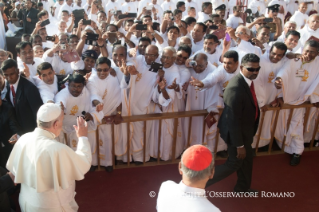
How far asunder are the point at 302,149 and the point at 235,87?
202 cm

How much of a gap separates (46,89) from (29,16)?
7.19m

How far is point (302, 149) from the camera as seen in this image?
14.9 ft

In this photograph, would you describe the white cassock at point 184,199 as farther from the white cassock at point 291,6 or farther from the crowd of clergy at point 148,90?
the white cassock at point 291,6

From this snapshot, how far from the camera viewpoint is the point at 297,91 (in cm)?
452

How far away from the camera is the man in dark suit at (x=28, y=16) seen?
987 centimetres

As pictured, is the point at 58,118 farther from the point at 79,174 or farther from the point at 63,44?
the point at 63,44

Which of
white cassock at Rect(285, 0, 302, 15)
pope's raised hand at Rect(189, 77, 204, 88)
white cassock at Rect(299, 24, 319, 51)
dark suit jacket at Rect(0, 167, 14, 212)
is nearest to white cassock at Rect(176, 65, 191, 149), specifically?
pope's raised hand at Rect(189, 77, 204, 88)

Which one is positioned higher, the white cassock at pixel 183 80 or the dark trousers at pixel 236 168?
the white cassock at pixel 183 80

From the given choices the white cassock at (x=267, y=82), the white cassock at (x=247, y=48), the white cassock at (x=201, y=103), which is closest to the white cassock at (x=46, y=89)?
the white cassock at (x=201, y=103)

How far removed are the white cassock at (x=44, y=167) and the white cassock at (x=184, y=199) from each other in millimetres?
910

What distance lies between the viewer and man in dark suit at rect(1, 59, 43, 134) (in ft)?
11.8

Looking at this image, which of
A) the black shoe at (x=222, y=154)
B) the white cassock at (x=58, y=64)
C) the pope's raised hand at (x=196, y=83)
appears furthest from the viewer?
the white cassock at (x=58, y=64)

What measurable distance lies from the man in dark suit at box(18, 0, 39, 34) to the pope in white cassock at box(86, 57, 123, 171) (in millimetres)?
7081

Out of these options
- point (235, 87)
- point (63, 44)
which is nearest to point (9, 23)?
point (63, 44)
